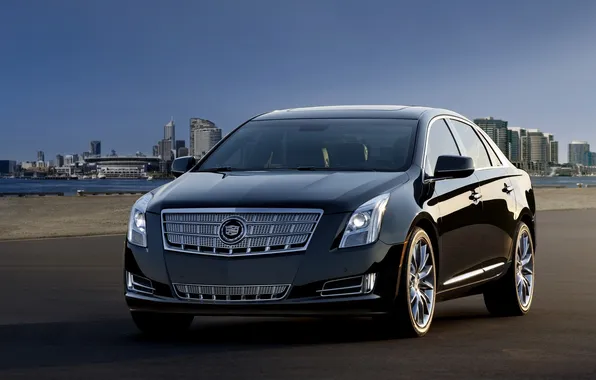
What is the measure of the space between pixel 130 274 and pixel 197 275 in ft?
2.32

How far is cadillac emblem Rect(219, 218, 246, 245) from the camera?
8.91m

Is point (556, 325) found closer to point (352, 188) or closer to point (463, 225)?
point (463, 225)

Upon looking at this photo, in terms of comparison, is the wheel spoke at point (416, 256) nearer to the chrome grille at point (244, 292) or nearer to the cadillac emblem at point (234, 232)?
the chrome grille at point (244, 292)

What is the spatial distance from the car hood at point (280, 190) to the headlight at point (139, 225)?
9 cm

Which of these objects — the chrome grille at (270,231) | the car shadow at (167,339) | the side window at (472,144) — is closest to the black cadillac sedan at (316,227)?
the chrome grille at (270,231)

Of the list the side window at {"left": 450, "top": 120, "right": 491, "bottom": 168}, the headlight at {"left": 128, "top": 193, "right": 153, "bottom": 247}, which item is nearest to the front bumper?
the headlight at {"left": 128, "top": 193, "right": 153, "bottom": 247}

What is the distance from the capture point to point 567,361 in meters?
8.36

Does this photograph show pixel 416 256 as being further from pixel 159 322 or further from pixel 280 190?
pixel 159 322

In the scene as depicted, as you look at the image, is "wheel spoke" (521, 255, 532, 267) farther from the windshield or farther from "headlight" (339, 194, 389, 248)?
"headlight" (339, 194, 389, 248)

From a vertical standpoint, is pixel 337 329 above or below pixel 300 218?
below

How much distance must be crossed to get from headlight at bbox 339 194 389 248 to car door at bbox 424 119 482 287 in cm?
81

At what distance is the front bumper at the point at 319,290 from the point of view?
29.3ft

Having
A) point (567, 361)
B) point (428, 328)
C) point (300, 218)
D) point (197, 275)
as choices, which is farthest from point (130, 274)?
point (567, 361)

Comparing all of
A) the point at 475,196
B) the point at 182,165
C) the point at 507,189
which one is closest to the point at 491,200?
the point at 475,196
